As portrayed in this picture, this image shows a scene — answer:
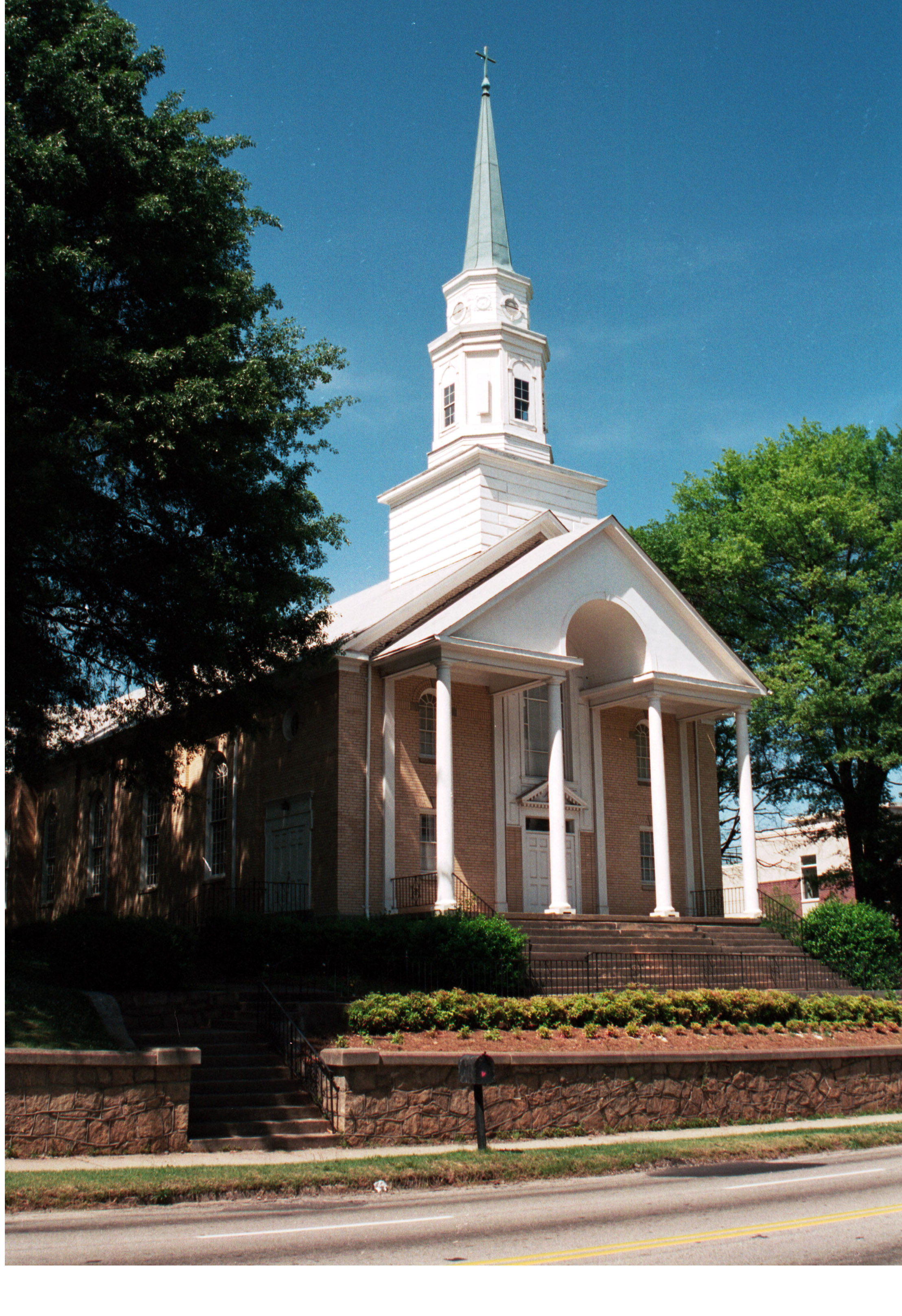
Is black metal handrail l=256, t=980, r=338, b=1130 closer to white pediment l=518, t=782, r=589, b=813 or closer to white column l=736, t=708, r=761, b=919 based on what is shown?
white pediment l=518, t=782, r=589, b=813

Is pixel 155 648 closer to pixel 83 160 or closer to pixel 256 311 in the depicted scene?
pixel 256 311

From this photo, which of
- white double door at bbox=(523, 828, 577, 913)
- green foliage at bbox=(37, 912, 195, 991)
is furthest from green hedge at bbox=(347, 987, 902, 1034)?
white double door at bbox=(523, 828, 577, 913)

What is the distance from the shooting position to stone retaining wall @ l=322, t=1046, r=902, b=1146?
14.2 meters

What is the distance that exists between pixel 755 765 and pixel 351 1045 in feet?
74.5

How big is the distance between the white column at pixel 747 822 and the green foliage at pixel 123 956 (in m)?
14.0

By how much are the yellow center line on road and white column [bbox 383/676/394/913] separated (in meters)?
15.5

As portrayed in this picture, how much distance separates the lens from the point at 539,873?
2722cm

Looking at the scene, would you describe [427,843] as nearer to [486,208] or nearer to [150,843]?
[150,843]

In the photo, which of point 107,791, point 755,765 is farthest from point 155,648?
point 755,765

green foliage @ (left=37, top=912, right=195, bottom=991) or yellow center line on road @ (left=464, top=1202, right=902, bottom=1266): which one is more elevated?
green foliage @ (left=37, top=912, right=195, bottom=991)

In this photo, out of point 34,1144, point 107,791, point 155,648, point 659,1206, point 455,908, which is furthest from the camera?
point 107,791

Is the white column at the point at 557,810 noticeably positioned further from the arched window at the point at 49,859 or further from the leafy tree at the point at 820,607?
the arched window at the point at 49,859

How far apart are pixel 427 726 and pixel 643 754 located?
6598 mm

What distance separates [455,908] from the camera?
22234mm
